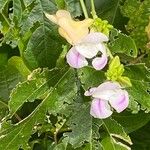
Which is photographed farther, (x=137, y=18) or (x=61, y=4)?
(x=137, y=18)

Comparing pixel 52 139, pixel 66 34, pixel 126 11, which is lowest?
pixel 52 139

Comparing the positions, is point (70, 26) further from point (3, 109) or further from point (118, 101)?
point (3, 109)

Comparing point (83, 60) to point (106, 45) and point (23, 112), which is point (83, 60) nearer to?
point (106, 45)

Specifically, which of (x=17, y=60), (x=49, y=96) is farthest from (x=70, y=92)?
(x=17, y=60)

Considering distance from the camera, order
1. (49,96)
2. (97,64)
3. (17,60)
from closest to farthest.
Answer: (97,64) → (49,96) → (17,60)

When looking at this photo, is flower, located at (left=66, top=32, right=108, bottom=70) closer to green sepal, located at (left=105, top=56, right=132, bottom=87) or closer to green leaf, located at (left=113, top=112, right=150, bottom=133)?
green sepal, located at (left=105, top=56, right=132, bottom=87)

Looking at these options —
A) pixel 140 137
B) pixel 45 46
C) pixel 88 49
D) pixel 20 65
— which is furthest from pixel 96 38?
pixel 140 137

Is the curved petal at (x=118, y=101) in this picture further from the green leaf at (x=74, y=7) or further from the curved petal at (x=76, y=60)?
the green leaf at (x=74, y=7)
